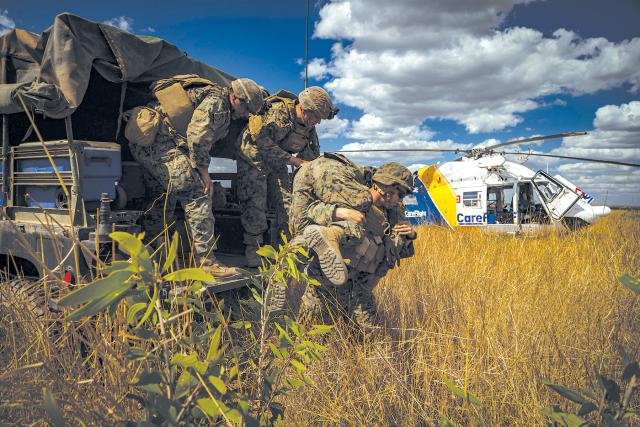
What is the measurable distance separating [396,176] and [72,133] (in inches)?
99.1

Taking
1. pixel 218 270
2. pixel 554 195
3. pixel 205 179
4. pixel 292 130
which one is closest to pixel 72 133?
pixel 205 179

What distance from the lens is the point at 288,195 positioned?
4297 mm

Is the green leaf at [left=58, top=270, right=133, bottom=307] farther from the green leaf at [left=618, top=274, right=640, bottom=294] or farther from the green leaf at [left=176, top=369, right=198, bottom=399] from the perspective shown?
the green leaf at [left=618, top=274, right=640, bottom=294]

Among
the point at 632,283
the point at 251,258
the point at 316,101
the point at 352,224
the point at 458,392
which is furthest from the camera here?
the point at 316,101

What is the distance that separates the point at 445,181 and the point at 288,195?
7.27 metres

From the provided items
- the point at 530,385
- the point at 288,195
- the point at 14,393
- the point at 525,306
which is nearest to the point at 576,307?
the point at 525,306

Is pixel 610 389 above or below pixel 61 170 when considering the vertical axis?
below

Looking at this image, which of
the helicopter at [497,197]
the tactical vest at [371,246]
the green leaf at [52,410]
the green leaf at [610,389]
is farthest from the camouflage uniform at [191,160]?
the helicopter at [497,197]

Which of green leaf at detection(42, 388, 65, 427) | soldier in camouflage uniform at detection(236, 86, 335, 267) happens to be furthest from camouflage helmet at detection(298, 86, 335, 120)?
green leaf at detection(42, 388, 65, 427)

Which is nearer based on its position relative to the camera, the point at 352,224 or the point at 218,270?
the point at 352,224

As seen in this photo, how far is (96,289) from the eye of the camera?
589 mm

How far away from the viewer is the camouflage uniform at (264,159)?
388cm

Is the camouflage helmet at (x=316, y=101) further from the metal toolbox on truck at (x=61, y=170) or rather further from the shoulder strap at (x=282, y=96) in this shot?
the metal toolbox on truck at (x=61, y=170)

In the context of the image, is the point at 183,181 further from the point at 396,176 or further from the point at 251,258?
the point at 396,176
